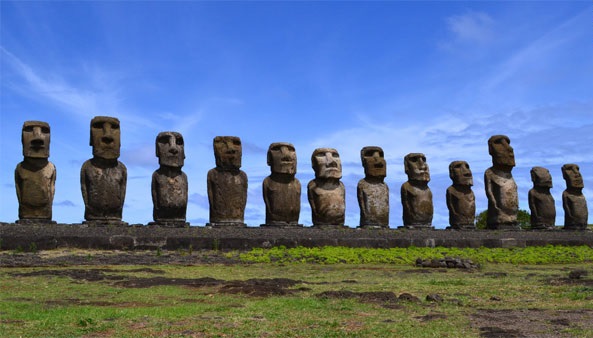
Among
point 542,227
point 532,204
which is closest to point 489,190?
point 532,204

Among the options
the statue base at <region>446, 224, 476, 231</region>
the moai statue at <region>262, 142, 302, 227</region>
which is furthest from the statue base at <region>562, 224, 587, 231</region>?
the moai statue at <region>262, 142, 302, 227</region>

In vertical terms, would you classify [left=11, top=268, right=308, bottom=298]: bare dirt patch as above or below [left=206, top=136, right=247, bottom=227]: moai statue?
below

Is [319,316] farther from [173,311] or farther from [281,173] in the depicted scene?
[281,173]

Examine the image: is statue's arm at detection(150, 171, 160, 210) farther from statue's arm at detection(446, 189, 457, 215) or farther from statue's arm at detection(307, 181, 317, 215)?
statue's arm at detection(446, 189, 457, 215)

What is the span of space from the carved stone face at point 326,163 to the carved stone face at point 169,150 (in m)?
4.65

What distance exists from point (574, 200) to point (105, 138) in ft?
61.3

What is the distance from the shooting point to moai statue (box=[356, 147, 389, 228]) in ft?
73.1

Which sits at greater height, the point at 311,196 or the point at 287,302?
the point at 311,196

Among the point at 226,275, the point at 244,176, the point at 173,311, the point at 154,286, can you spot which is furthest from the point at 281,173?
the point at 173,311

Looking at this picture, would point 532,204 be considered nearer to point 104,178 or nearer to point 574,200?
point 574,200

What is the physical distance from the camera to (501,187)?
24.5 m

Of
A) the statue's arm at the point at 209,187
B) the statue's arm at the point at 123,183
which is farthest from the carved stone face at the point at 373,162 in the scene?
the statue's arm at the point at 123,183

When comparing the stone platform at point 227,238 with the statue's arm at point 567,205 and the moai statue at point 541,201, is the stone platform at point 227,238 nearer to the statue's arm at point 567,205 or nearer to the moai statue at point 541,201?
the moai statue at point 541,201

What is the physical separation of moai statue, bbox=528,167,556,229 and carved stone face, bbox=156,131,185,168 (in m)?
14.4
